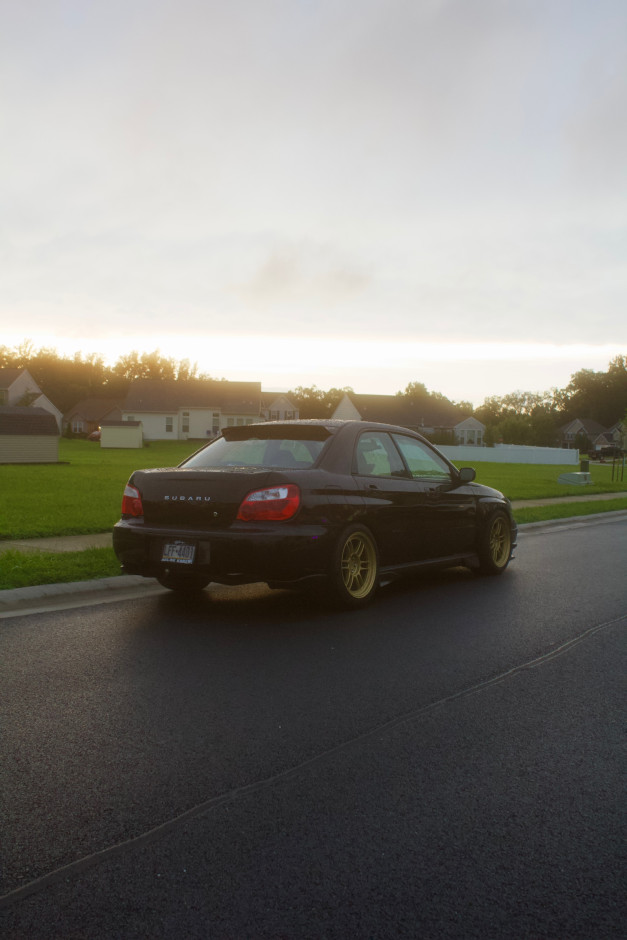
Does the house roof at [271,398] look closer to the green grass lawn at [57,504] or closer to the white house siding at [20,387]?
the white house siding at [20,387]

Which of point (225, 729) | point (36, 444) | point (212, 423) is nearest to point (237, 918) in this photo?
point (225, 729)

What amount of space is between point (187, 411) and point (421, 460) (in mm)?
79510

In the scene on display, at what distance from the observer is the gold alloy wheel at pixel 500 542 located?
905cm

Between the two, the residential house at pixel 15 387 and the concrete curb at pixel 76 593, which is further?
the residential house at pixel 15 387

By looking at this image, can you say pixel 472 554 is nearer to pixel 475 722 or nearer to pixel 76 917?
pixel 475 722

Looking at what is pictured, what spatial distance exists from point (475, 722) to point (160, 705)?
163 cm

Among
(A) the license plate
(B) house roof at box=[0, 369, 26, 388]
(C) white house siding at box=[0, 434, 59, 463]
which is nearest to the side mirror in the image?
(A) the license plate

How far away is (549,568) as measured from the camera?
385 inches

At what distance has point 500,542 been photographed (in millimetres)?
9281

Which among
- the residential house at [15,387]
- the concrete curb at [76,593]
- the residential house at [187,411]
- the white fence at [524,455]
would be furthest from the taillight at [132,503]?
the residential house at [15,387]

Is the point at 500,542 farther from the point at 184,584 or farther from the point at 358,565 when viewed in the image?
the point at 184,584

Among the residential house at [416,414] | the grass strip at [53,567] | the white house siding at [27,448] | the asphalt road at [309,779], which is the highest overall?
the residential house at [416,414]

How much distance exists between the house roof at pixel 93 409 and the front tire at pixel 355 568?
322 feet

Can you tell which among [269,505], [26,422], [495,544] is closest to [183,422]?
[26,422]
